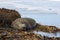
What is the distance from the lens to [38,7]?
72.3 feet

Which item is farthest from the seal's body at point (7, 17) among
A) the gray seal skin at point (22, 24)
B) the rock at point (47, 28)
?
the rock at point (47, 28)

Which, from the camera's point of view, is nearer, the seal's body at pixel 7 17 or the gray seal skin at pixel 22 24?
the gray seal skin at pixel 22 24

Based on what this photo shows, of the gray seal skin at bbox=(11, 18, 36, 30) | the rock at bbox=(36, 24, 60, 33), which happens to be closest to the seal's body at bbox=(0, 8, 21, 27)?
the gray seal skin at bbox=(11, 18, 36, 30)

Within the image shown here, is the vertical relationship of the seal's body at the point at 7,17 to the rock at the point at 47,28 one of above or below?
above

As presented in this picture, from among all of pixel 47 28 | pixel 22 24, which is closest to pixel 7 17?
pixel 22 24

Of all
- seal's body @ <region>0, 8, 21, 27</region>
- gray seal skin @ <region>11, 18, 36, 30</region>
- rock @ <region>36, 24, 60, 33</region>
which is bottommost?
rock @ <region>36, 24, 60, 33</region>

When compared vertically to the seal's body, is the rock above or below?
below

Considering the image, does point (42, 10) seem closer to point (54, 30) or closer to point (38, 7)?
point (38, 7)

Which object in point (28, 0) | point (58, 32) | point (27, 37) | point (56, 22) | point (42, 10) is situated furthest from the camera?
point (28, 0)

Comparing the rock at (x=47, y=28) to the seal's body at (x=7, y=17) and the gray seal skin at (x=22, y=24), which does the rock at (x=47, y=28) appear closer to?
the gray seal skin at (x=22, y=24)

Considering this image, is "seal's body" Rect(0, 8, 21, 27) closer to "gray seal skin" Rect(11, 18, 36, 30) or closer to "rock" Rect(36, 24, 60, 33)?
"gray seal skin" Rect(11, 18, 36, 30)

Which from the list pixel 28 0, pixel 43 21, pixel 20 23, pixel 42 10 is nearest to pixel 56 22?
pixel 43 21

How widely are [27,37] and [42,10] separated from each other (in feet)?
41.8

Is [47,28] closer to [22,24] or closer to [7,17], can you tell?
[22,24]
